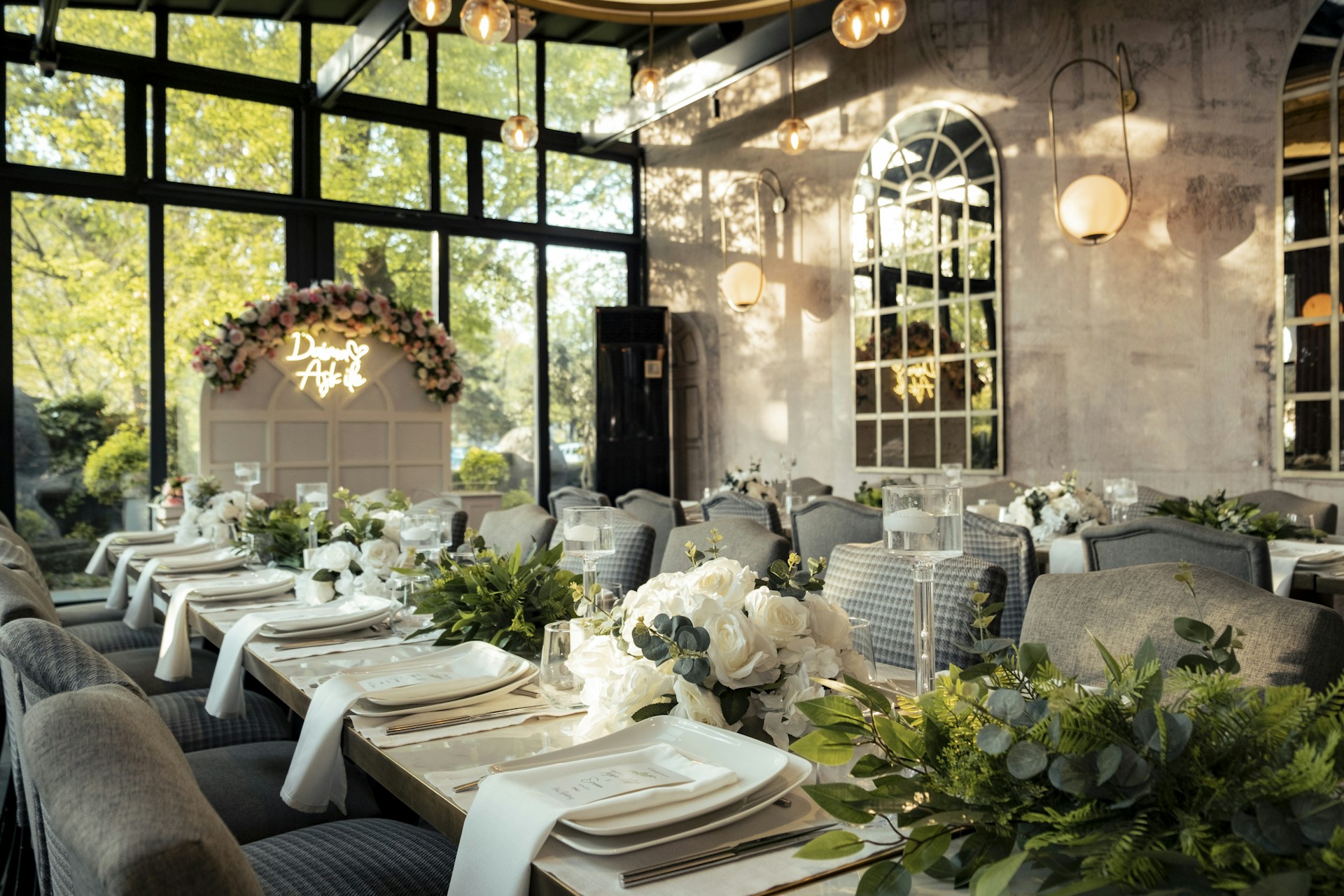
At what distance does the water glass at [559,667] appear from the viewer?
4.81 feet

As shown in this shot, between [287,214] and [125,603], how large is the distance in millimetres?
4643

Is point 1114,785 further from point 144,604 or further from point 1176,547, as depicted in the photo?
point 144,604

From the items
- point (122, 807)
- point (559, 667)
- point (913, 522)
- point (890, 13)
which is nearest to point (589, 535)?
point (559, 667)

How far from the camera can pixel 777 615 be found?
124cm

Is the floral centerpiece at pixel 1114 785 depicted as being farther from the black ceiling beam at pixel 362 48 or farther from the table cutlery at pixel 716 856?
the black ceiling beam at pixel 362 48

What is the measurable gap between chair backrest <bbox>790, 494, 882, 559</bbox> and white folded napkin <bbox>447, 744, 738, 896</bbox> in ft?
7.49

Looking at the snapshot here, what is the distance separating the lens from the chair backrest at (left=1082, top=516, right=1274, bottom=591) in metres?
2.46

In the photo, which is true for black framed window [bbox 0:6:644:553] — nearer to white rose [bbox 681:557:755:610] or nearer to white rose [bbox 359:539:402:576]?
white rose [bbox 359:539:402:576]

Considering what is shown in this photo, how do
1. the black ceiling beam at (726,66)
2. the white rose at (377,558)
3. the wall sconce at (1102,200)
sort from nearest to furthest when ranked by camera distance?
the white rose at (377,558) < the wall sconce at (1102,200) < the black ceiling beam at (726,66)

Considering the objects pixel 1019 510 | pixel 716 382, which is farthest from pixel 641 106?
pixel 1019 510

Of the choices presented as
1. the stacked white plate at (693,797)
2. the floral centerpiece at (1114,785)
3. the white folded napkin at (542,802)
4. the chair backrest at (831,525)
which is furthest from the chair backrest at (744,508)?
the floral centerpiece at (1114,785)

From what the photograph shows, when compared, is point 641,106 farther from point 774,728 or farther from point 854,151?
point 774,728

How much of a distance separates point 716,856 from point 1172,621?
2.72ft

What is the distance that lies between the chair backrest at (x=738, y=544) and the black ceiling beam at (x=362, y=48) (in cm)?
460
